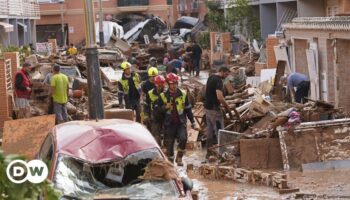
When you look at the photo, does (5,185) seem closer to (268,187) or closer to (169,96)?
(268,187)

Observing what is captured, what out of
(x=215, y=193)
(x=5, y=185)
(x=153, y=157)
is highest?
(x=5, y=185)

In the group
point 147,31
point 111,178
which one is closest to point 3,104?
point 111,178

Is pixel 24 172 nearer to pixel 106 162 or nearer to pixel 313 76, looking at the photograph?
pixel 106 162

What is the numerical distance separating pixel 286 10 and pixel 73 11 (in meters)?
32.5

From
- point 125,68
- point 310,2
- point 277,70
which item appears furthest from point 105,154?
point 310,2

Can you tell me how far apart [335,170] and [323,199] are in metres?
2.17

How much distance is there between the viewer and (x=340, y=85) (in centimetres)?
1962

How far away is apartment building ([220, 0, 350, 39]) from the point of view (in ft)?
113

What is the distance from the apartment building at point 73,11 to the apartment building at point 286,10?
22592mm

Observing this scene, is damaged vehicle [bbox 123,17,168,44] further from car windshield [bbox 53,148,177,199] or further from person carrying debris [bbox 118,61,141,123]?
car windshield [bbox 53,148,177,199]

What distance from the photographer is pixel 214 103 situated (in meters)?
15.5

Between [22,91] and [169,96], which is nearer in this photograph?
[169,96]

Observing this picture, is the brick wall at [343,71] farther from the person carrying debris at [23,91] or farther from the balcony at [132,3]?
the balcony at [132,3]

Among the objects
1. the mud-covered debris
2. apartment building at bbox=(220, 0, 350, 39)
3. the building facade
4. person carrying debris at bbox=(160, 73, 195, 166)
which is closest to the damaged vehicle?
apartment building at bbox=(220, 0, 350, 39)
